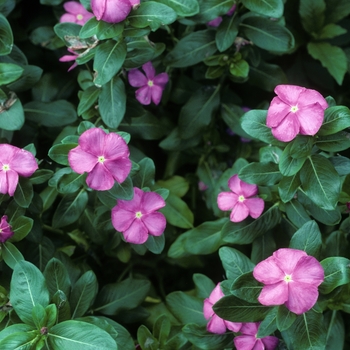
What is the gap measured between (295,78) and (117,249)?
879 millimetres

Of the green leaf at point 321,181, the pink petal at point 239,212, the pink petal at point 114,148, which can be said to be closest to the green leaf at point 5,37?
the pink petal at point 114,148

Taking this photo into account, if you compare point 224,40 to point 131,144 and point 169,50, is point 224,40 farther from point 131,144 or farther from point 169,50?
point 131,144

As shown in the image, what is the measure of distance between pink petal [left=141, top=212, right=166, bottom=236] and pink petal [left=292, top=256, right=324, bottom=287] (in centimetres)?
39

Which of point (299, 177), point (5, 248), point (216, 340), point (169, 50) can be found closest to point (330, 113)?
point (299, 177)

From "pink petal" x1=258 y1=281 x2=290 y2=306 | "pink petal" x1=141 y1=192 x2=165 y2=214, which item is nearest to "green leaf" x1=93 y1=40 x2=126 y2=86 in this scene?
"pink petal" x1=141 y1=192 x2=165 y2=214

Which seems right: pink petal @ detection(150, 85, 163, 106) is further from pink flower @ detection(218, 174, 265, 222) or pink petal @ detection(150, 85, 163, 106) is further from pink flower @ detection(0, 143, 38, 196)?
pink flower @ detection(0, 143, 38, 196)

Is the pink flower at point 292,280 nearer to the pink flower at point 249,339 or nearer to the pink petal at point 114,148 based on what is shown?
the pink flower at point 249,339

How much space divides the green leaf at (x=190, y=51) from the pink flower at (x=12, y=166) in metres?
0.56

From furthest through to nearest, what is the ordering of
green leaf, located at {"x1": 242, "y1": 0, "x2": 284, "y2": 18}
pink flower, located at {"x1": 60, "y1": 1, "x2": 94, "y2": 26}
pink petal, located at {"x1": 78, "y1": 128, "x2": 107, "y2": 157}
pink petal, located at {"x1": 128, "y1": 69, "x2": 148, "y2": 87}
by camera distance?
pink flower, located at {"x1": 60, "y1": 1, "x2": 94, "y2": 26} → pink petal, located at {"x1": 128, "y1": 69, "x2": 148, "y2": 87} → green leaf, located at {"x1": 242, "y1": 0, "x2": 284, "y2": 18} → pink petal, located at {"x1": 78, "y1": 128, "x2": 107, "y2": 157}

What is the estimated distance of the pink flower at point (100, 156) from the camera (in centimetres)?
117

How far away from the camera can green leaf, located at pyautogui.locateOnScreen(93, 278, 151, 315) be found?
145cm

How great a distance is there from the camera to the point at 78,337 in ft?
3.70

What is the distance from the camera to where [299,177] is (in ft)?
4.09

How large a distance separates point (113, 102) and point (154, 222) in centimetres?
34
